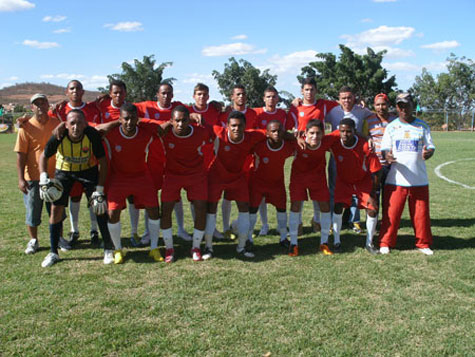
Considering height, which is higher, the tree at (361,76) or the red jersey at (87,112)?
the tree at (361,76)

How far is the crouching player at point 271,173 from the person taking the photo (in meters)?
5.33

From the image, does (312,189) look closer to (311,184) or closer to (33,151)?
(311,184)

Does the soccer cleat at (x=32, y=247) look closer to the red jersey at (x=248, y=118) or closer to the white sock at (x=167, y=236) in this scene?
the white sock at (x=167, y=236)

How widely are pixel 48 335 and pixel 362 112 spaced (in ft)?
16.2

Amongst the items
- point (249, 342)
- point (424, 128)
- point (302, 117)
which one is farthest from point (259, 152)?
point (249, 342)

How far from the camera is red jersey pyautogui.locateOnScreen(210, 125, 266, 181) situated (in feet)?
17.3

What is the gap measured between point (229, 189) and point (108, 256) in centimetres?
171

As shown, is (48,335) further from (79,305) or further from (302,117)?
(302,117)

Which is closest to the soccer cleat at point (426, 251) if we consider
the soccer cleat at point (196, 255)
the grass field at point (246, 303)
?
the grass field at point (246, 303)

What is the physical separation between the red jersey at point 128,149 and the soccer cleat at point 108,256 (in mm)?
971

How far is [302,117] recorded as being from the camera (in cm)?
609

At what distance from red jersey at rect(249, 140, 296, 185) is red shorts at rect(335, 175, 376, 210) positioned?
0.81m

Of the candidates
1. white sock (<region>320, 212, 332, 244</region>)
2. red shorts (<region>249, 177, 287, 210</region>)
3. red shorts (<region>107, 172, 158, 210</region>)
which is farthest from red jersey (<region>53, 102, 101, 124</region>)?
white sock (<region>320, 212, 332, 244</region>)

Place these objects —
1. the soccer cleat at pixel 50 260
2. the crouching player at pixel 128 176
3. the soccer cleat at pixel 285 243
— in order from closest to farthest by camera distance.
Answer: the soccer cleat at pixel 50 260
the crouching player at pixel 128 176
the soccer cleat at pixel 285 243
